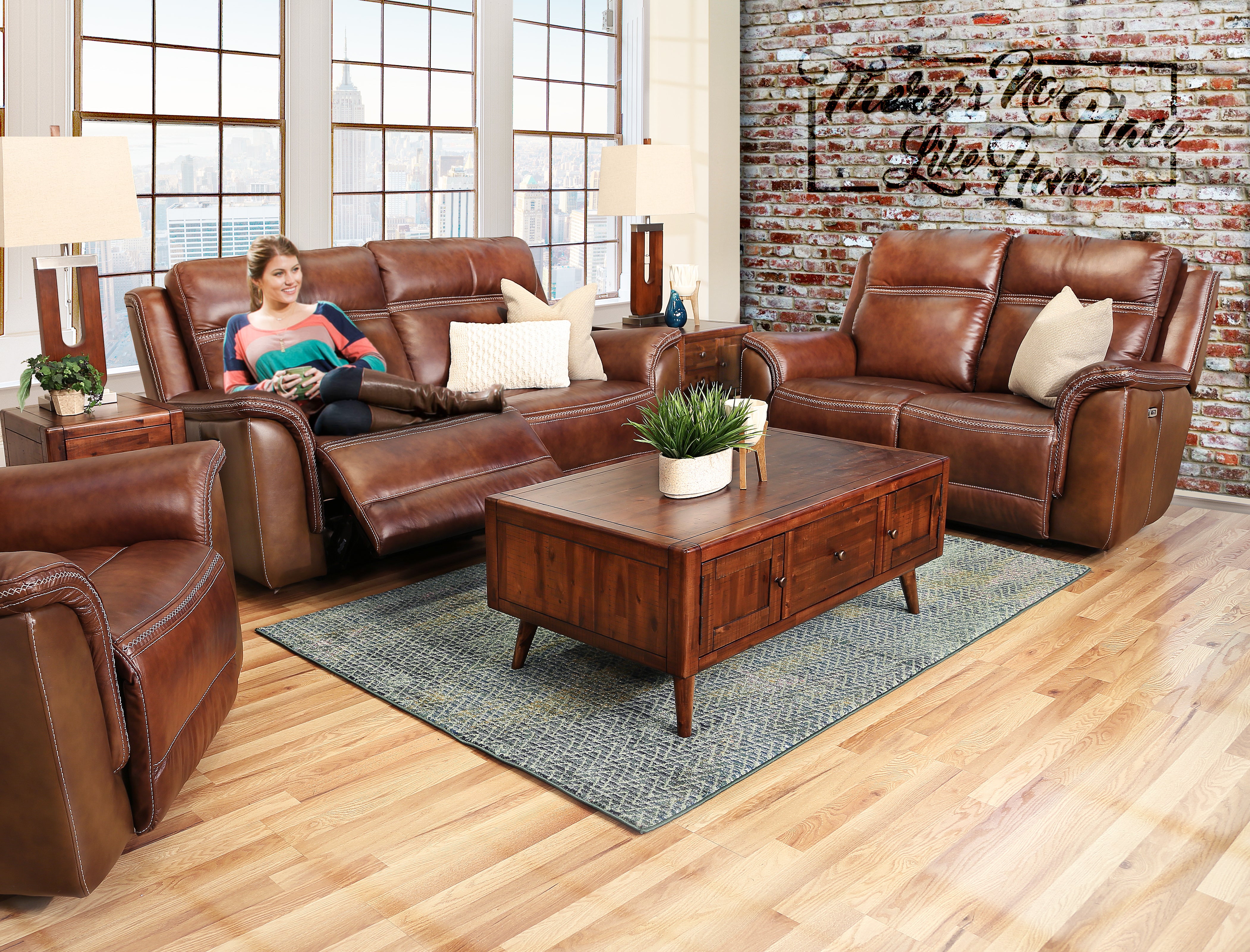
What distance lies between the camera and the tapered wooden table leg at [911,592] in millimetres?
3445

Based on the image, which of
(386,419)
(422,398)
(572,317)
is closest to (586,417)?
(572,317)

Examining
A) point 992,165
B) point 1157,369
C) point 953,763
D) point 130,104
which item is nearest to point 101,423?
point 130,104

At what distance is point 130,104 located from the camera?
4332 millimetres

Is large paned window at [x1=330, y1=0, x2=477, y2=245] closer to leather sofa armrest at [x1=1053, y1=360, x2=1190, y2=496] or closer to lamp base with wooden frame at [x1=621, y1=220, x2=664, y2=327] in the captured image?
lamp base with wooden frame at [x1=621, y1=220, x2=664, y2=327]

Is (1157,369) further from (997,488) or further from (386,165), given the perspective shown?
(386,165)

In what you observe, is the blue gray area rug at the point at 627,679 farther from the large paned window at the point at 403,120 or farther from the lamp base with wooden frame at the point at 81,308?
the large paned window at the point at 403,120

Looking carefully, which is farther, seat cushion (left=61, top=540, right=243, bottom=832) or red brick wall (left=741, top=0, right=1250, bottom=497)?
red brick wall (left=741, top=0, right=1250, bottom=497)

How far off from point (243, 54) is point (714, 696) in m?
3.43

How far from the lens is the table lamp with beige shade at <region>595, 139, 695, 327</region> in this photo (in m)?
5.11

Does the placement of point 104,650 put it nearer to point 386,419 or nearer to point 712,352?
point 386,419

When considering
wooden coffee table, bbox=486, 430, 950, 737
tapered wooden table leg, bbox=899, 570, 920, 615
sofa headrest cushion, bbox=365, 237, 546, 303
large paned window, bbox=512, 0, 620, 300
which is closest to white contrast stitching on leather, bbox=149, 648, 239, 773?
wooden coffee table, bbox=486, 430, 950, 737

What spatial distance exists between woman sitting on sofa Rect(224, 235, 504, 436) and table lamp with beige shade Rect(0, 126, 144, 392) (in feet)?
1.53

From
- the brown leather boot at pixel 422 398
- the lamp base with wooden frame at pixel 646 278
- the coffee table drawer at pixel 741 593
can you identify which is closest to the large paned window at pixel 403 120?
the lamp base with wooden frame at pixel 646 278

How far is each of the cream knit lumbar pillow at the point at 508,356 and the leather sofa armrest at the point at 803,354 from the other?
2.95ft
